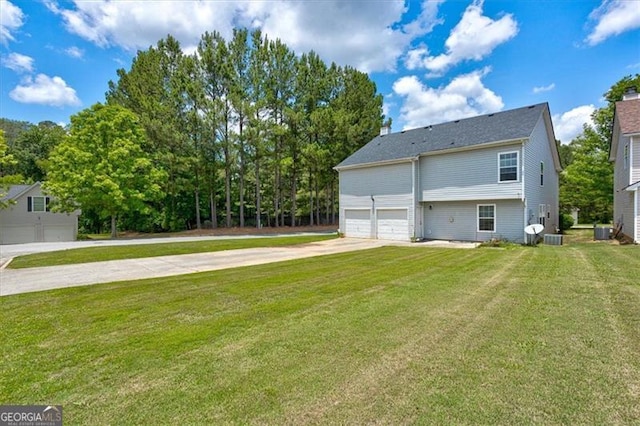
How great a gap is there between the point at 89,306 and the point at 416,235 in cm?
1525

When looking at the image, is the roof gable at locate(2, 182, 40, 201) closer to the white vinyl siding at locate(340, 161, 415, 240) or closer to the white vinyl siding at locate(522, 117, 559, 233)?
the white vinyl siding at locate(340, 161, 415, 240)

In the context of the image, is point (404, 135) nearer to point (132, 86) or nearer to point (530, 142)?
point (530, 142)

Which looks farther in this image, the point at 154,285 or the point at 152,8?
the point at 152,8

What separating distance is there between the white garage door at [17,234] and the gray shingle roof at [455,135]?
88.3ft

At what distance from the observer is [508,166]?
1485 centimetres

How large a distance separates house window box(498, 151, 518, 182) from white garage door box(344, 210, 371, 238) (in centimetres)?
754

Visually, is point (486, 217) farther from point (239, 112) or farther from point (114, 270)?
point (239, 112)

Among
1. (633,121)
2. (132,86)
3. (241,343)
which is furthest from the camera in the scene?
(132,86)

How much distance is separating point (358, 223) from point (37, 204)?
2733cm

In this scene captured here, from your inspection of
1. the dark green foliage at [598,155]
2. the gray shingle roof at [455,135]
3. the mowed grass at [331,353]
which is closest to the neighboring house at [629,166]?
the gray shingle roof at [455,135]

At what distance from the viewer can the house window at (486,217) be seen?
15648 millimetres

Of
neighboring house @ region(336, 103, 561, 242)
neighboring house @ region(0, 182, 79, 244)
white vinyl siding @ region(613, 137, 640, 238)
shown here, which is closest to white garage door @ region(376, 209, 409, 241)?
neighboring house @ region(336, 103, 561, 242)

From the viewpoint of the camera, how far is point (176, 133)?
2694cm

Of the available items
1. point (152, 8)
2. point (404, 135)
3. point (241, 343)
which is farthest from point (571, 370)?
point (404, 135)
